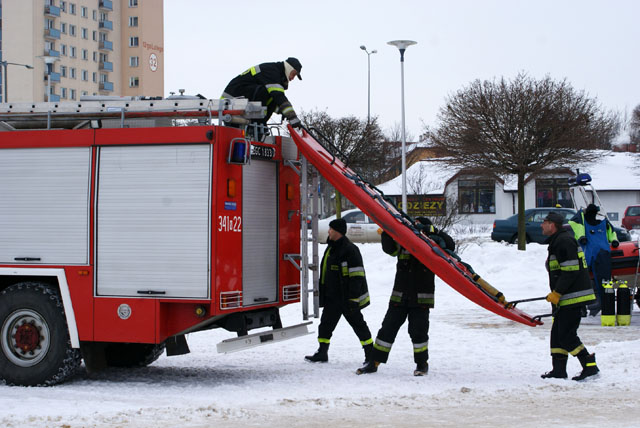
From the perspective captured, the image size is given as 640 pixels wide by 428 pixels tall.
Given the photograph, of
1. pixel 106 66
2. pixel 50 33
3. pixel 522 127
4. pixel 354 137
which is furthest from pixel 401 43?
pixel 106 66

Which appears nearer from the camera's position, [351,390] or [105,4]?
[351,390]

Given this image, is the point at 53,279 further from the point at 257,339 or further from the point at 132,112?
the point at 257,339

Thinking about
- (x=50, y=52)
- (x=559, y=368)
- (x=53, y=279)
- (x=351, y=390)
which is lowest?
(x=351, y=390)

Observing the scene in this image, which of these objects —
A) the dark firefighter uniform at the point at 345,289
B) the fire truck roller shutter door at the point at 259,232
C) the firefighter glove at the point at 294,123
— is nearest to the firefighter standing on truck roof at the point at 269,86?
the firefighter glove at the point at 294,123

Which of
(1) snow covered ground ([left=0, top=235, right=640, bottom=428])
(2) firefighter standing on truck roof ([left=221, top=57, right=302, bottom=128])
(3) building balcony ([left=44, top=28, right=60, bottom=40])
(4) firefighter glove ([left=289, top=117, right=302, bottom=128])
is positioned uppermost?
(3) building balcony ([left=44, top=28, right=60, bottom=40])

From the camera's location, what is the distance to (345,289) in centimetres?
950

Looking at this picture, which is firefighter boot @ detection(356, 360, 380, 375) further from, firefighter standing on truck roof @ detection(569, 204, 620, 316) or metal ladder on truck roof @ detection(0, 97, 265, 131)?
firefighter standing on truck roof @ detection(569, 204, 620, 316)

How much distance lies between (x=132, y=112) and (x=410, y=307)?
11.6 feet

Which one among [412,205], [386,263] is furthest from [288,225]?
[412,205]

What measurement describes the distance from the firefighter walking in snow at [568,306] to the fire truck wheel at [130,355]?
4377 millimetres

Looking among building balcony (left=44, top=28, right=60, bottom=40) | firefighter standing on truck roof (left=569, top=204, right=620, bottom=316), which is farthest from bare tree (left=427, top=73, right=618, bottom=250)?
building balcony (left=44, top=28, right=60, bottom=40)

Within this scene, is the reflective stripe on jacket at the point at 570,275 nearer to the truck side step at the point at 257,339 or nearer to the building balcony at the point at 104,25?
the truck side step at the point at 257,339

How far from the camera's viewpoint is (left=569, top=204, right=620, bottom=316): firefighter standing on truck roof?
504 inches

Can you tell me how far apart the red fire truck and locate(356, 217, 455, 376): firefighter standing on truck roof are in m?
1.07
